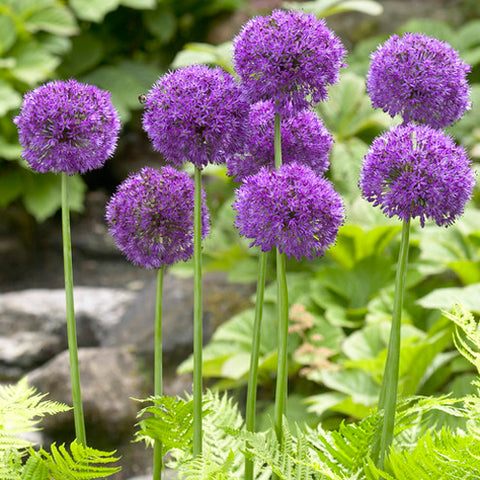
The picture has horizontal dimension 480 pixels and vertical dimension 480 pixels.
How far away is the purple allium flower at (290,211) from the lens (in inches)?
36.1

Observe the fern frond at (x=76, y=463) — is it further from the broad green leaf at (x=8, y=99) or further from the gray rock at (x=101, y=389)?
the broad green leaf at (x=8, y=99)

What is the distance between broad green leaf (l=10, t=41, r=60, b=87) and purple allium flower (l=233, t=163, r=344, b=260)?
167 inches

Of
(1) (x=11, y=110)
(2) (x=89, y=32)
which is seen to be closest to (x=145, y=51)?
(2) (x=89, y=32)

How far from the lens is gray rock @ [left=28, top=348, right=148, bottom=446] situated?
3.18 m

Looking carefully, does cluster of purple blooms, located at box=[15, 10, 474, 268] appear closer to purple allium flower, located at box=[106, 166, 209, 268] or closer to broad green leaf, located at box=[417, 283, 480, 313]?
purple allium flower, located at box=[106, 166, 209, 268]

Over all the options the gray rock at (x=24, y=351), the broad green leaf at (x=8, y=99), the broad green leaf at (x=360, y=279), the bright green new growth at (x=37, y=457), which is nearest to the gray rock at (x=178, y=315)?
the gray rock at (x=24, y=351)

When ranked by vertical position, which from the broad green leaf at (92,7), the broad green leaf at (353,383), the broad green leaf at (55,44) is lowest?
the broad green leaf at (353,383)

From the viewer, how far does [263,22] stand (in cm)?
98

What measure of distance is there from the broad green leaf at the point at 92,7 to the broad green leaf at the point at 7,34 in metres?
0.58

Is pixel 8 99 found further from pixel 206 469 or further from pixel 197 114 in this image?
pixel 206 469

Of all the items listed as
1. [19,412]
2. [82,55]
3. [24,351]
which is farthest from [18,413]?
[82,55]

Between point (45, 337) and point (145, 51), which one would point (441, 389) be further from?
point (145, 51)

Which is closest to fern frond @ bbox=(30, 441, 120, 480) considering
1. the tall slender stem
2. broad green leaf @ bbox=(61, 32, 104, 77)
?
the tall slender stem

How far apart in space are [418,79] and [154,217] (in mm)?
457
